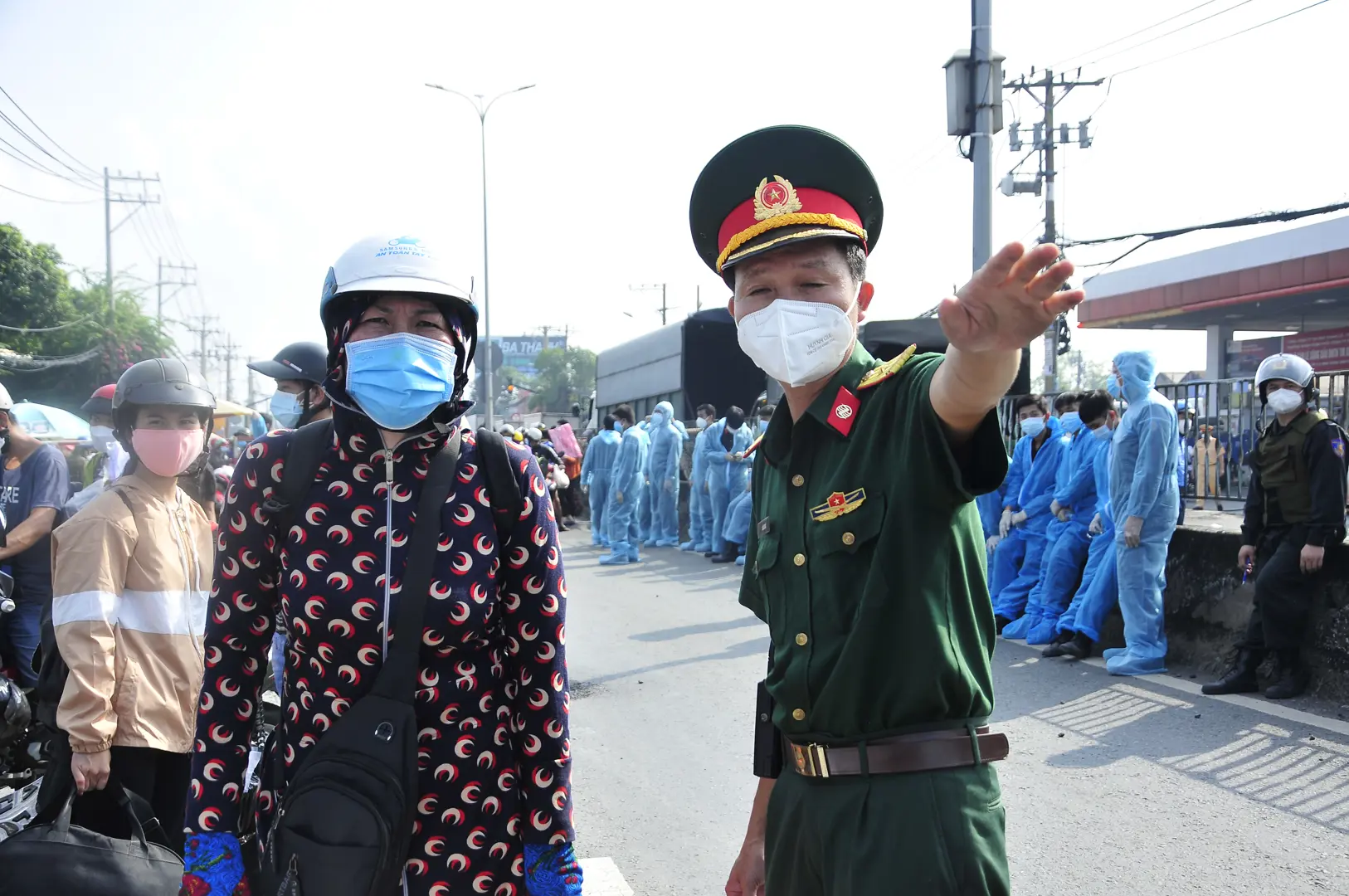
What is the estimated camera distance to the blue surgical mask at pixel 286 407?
15.5 feet

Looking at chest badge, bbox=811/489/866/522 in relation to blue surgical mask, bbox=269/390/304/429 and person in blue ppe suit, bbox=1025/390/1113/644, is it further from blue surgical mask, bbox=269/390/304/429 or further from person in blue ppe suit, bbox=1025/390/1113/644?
person in blue ppe suit, bbox=1025/390/1113/644

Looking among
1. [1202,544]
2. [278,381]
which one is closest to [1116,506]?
[1202,544]

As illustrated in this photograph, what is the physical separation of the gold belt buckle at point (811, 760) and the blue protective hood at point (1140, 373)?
601 centimetres

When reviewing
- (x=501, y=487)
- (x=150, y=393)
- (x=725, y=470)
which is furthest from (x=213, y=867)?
(x=725, y=470)

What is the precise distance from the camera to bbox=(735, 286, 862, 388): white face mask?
6.29ft

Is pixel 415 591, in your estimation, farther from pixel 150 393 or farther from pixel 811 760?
pixel 150 393

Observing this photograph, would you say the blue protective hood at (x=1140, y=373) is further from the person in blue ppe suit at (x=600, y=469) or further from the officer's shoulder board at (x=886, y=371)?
the person in blue ppe suit at (x=600, y=469)

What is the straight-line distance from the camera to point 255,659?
6.91 ft

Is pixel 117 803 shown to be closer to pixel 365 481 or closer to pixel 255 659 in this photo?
pixel 255 659

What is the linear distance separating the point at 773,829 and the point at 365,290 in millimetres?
1333

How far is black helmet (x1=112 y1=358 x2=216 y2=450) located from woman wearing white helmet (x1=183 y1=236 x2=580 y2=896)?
4.74 ft

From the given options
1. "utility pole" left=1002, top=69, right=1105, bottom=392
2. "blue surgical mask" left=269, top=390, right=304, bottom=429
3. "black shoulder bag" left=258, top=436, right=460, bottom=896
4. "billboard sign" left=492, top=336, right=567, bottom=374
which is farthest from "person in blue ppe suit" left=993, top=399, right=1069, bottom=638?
"billboard sign" left=492, top=336, right=567, bottom=374

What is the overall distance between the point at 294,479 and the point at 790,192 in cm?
111

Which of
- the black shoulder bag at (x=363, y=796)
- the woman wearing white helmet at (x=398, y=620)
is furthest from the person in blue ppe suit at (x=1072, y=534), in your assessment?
the black shoulder bag at (x=363, y=796)
